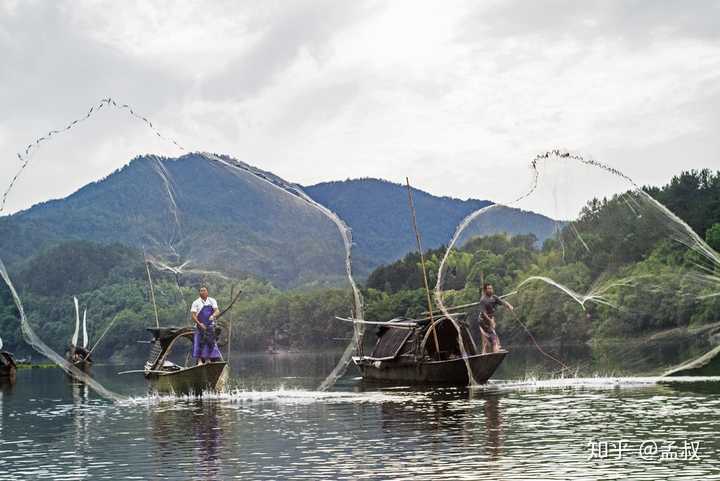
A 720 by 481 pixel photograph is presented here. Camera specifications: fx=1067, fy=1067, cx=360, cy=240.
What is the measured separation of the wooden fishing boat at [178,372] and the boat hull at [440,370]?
33.9 ft

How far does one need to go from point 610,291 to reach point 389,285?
105172mm

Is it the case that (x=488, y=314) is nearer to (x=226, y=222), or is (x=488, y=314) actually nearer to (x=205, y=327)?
(x=205, y=327)

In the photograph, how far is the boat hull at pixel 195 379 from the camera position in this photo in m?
45.0

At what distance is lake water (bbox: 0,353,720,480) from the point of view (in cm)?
2281

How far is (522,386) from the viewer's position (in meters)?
46.8

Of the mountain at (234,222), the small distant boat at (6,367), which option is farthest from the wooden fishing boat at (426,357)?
the small distant boat at (6,367)

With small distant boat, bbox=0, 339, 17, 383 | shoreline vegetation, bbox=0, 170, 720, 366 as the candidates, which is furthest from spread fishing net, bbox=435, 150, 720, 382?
small distant boat, bbox=0, 339, 17, 383

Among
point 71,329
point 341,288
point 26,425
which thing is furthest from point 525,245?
point 71,329

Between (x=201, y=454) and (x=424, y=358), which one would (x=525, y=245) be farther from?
(x=201, y=454)

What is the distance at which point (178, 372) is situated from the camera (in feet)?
149
